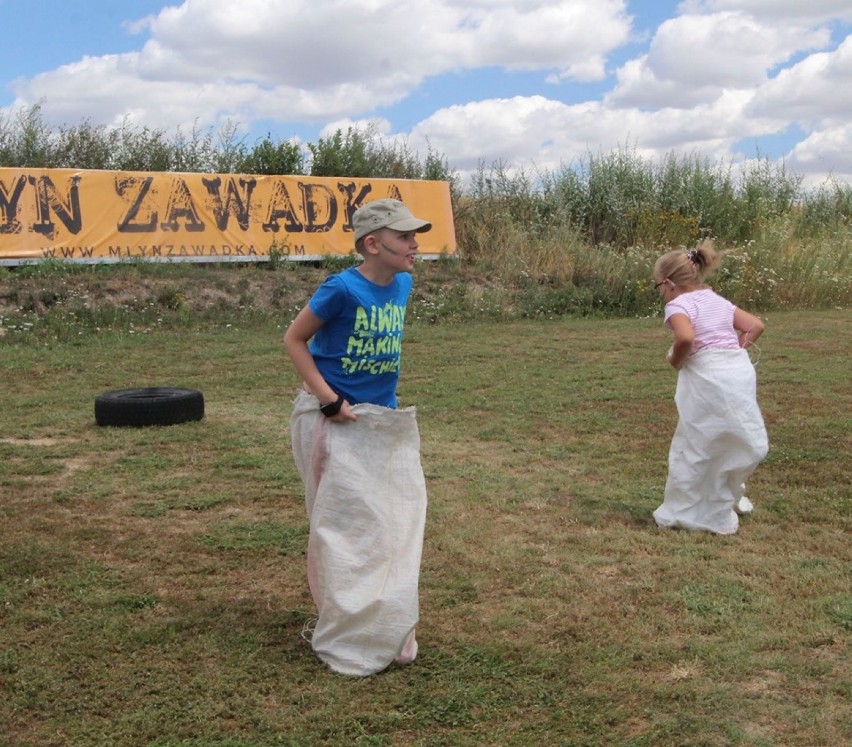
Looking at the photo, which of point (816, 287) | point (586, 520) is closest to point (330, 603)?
point (586, 520)

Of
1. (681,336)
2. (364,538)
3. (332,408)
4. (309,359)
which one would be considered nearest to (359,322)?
(309,359)

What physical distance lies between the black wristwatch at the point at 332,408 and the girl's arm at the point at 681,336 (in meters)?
2.45

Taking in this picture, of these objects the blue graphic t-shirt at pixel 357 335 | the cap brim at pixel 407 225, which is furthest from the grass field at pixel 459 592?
the cap brim at pixel 407 225

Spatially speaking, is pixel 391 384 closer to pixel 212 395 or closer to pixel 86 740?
pixel 86 740

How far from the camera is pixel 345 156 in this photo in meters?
21.4

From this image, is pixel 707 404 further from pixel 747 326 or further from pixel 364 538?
pixel 364 538

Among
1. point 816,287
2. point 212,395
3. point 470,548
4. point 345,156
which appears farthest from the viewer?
point 345,156

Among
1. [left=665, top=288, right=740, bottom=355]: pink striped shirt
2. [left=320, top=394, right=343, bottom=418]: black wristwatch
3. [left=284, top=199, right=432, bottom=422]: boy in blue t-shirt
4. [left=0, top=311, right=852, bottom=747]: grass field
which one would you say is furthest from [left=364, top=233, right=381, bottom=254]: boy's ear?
[left=665, top=288, right=740, bottom=355]: pink striped shirt

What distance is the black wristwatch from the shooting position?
4121mm

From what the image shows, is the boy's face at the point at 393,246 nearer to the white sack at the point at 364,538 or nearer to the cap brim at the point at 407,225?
the cap brim at the point at 407,225

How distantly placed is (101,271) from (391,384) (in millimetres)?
12527

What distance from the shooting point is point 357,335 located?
4.20 m

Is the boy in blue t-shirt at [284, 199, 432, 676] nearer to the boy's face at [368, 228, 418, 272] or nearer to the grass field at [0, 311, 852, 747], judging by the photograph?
the boy's face at [368, 228, 418, 272]

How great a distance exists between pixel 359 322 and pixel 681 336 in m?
2.40
